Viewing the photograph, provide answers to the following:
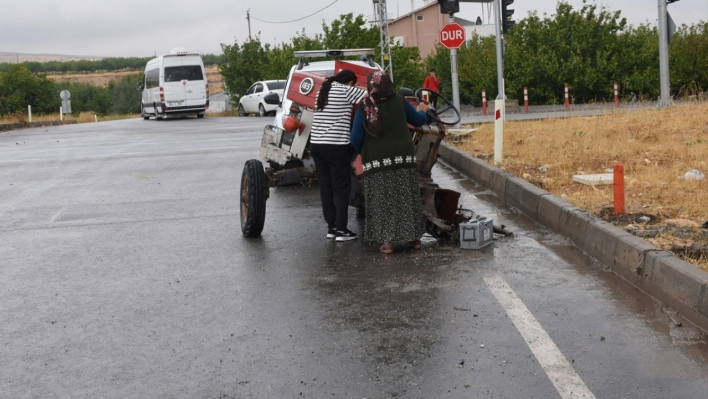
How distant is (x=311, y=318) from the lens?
6.14 meters

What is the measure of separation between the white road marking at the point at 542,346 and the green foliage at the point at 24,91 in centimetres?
7261

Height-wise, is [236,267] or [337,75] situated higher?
[337,75]

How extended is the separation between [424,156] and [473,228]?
114cm

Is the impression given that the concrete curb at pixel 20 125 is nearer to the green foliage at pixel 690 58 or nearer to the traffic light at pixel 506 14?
the traffic light at pixel 506 14

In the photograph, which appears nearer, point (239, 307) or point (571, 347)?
point (571, 347)

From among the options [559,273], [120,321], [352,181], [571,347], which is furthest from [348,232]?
[571,347]

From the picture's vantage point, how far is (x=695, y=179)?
428 inches

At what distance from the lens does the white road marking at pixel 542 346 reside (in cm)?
456

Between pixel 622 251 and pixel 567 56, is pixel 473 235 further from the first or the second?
pixel 567 56

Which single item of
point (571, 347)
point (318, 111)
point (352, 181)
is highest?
point (318, 111)

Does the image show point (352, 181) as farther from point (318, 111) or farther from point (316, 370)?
point (316, 370)

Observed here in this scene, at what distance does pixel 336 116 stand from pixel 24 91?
73912 millimetres

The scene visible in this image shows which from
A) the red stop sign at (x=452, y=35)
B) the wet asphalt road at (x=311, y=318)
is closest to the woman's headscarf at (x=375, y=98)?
the wet asphalt road at (x=311, y=318)

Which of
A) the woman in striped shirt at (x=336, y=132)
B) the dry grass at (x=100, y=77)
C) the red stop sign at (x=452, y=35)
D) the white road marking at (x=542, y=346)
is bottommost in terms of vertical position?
the white road marking at (x=542, y=346)
